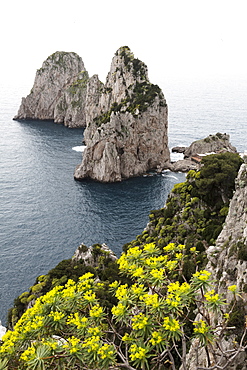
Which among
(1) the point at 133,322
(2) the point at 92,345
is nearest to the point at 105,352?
(2) the point at 92,345

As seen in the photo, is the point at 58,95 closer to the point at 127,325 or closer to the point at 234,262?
the point at 234,262


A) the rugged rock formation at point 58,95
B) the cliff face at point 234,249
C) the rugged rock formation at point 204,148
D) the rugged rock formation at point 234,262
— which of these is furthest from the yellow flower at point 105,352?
the rugged rock formation at point 58,95

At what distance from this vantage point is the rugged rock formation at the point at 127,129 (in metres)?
107

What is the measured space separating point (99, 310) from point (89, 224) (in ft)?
205

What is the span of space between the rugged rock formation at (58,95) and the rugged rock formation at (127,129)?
57319 mm

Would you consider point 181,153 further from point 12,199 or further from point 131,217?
point 12,199

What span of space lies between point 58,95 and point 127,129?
331 feet

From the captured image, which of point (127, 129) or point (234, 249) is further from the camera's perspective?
point (127, 129)

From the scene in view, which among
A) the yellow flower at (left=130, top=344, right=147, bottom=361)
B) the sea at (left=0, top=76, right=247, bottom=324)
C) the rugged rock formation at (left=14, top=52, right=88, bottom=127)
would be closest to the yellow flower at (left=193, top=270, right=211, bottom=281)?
the yellow flower at (left=130, top=344, right=147, bottom=361)

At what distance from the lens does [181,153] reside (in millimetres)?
130375

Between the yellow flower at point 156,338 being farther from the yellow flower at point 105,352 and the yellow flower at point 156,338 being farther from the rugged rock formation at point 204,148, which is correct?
the rugged rock formation at point 204,148

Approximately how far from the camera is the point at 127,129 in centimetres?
11206

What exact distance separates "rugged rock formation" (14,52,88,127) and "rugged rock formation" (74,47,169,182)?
5732 cm

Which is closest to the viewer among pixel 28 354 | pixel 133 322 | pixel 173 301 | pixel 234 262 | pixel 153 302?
pixel 173 301
